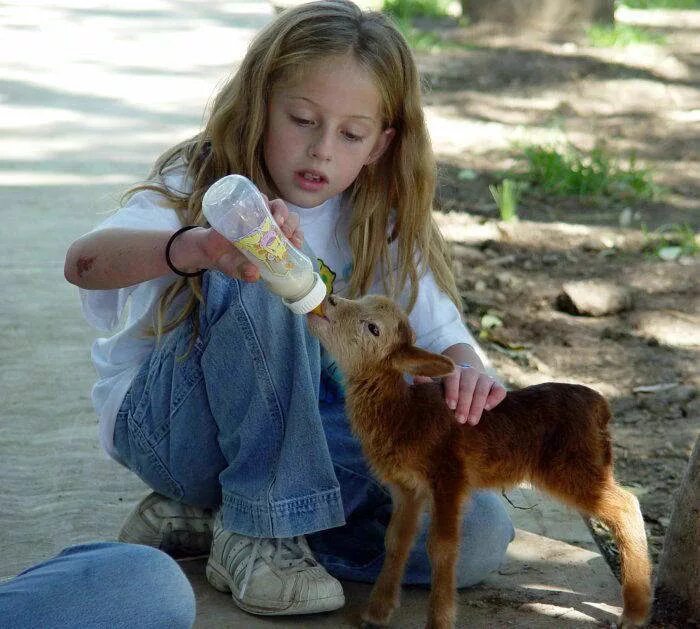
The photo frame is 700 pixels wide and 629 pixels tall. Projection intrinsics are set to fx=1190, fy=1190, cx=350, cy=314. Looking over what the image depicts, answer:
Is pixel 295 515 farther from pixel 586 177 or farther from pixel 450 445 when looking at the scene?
pixel 586 177

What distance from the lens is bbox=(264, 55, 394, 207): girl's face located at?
350cm

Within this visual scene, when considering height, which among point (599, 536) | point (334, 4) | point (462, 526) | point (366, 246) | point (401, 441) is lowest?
point (599, 536)

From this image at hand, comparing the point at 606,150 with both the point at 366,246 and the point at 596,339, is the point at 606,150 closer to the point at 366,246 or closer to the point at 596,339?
the point at 596,339

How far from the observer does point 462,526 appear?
343cm

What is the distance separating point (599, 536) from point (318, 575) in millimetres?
1133

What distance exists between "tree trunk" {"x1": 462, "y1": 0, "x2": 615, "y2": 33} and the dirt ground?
3.27 ft

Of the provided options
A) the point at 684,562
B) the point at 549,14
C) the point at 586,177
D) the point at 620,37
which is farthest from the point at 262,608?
the point at 549,14

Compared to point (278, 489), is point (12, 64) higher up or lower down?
lower down

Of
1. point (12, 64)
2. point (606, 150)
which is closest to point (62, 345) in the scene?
point (606, 150)

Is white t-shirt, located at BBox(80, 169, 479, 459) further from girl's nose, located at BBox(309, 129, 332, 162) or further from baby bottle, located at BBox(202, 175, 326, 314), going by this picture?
baby bottle, located at BBox(202, 175, 326, 314)

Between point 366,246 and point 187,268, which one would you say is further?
point 366,246

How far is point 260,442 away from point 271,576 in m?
0.37

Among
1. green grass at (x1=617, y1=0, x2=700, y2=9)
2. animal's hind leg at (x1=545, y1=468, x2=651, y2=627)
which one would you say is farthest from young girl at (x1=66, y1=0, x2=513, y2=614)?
green grass at (x1=617, y1=0, x2=700, y2=9)

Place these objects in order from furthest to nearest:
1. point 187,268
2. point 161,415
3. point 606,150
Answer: point 606,150 → point 161,415 → point 187,268
